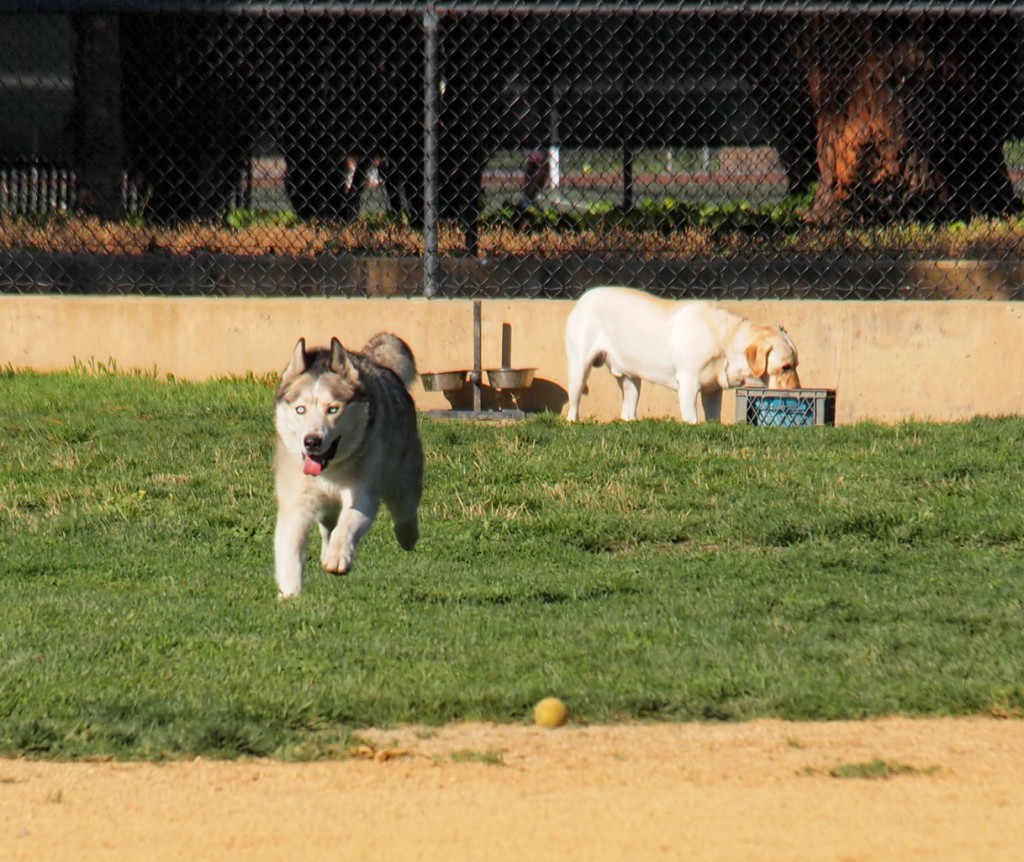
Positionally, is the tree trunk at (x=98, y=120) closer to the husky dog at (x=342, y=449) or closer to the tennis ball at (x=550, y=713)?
the husky dog at (x=342, y=449)

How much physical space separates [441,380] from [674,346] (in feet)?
5.31

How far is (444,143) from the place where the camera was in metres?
13.1

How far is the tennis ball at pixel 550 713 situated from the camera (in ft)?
16.6

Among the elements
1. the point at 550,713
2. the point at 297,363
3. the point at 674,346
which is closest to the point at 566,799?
the point at 550,713

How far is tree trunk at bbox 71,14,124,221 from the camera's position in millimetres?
14352

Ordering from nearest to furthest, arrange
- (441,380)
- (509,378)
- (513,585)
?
(513,585) → (441,380) → (509,378)

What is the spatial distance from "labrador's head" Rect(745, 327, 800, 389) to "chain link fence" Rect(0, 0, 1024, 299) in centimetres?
148

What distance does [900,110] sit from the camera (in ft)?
47.2

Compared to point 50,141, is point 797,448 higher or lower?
lower

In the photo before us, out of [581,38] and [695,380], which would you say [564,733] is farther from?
[581,38]

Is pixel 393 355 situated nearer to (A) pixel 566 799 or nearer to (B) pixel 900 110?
(A) pixel 566 799

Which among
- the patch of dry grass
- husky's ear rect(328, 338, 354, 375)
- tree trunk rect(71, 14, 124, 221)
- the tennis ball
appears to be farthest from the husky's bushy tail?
tree trunk rect(71, 14, 124, 221)

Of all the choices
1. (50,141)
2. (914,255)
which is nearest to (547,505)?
(914,255)

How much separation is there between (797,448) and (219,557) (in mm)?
3802
